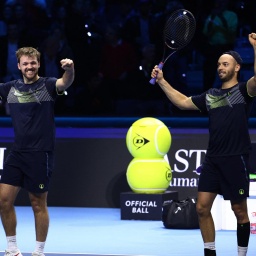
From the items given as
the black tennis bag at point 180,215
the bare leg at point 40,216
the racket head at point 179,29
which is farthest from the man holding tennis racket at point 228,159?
the black tennis bag at point 180,215

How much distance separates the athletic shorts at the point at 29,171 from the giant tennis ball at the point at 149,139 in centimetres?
337

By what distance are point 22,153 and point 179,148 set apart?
4457 mm

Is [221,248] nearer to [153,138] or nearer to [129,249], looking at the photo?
[129,249]

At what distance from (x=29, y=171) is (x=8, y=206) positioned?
0.34m

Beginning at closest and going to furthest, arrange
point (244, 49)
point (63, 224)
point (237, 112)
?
point (237, 112) < point (63, 224) < point (244, 49)

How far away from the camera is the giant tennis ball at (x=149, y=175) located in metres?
10.3

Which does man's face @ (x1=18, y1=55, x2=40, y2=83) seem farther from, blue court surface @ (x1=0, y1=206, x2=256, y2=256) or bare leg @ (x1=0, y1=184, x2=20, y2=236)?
blue court surface @ (x1=0, y1=206, x2=256, y2=256)

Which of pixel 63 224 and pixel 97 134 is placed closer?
pixel 63 224

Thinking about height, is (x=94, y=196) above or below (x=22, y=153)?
below

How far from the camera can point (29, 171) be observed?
23.3 feet

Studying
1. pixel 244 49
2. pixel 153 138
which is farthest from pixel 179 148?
pixel 244 49

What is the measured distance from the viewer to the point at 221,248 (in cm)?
827

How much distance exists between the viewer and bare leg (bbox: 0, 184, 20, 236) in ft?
23.2

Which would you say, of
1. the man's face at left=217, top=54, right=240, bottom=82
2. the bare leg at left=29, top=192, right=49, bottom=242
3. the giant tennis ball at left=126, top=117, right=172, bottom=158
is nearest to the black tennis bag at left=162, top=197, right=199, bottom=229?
the giant tennis ball at left=126, top=117, right=172, bottom=158
